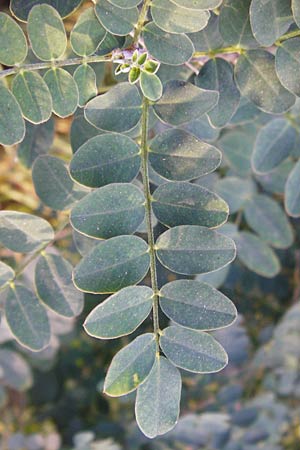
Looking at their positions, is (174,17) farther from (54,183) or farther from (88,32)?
(54,183)

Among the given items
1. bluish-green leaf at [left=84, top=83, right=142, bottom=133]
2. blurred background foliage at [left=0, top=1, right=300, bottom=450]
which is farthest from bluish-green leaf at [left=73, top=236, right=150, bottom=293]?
blurred background foliage at [left=0, top=1, right=300, bottom=450]

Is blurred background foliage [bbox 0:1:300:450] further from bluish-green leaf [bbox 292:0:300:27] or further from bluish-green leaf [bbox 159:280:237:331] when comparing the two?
bluish-green leaf [bbox 292:0:300:27]

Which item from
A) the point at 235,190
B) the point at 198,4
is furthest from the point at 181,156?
the point at 235,190

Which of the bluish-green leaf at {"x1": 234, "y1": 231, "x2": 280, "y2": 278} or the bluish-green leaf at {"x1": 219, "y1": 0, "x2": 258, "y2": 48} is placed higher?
the bluish-green leaf at {"x1": 219, "y1": 0, "x2": 258, "y2": 48}

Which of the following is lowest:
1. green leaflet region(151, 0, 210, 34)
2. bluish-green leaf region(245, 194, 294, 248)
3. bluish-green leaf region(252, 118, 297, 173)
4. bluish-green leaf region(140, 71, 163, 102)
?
bluish-green leaf region(245, 194, 294, 248)

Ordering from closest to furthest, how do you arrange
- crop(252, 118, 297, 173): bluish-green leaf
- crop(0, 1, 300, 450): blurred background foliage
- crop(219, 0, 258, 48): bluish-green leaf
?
crop(219, 0, 258, 48): bluish-green leaf < crop(252, 118, 297, 173): bluish-green leaf < crop(0, 1, 300, 450): blurred background foliage

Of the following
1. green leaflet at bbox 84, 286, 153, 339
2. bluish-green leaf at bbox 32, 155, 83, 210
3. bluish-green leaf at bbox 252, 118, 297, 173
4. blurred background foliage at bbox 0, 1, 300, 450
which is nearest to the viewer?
green leaflet at bbox 84, 286, 153, 339

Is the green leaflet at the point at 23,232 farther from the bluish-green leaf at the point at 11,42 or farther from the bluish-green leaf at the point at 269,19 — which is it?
the bluish-green leaf at the point at 269,19
